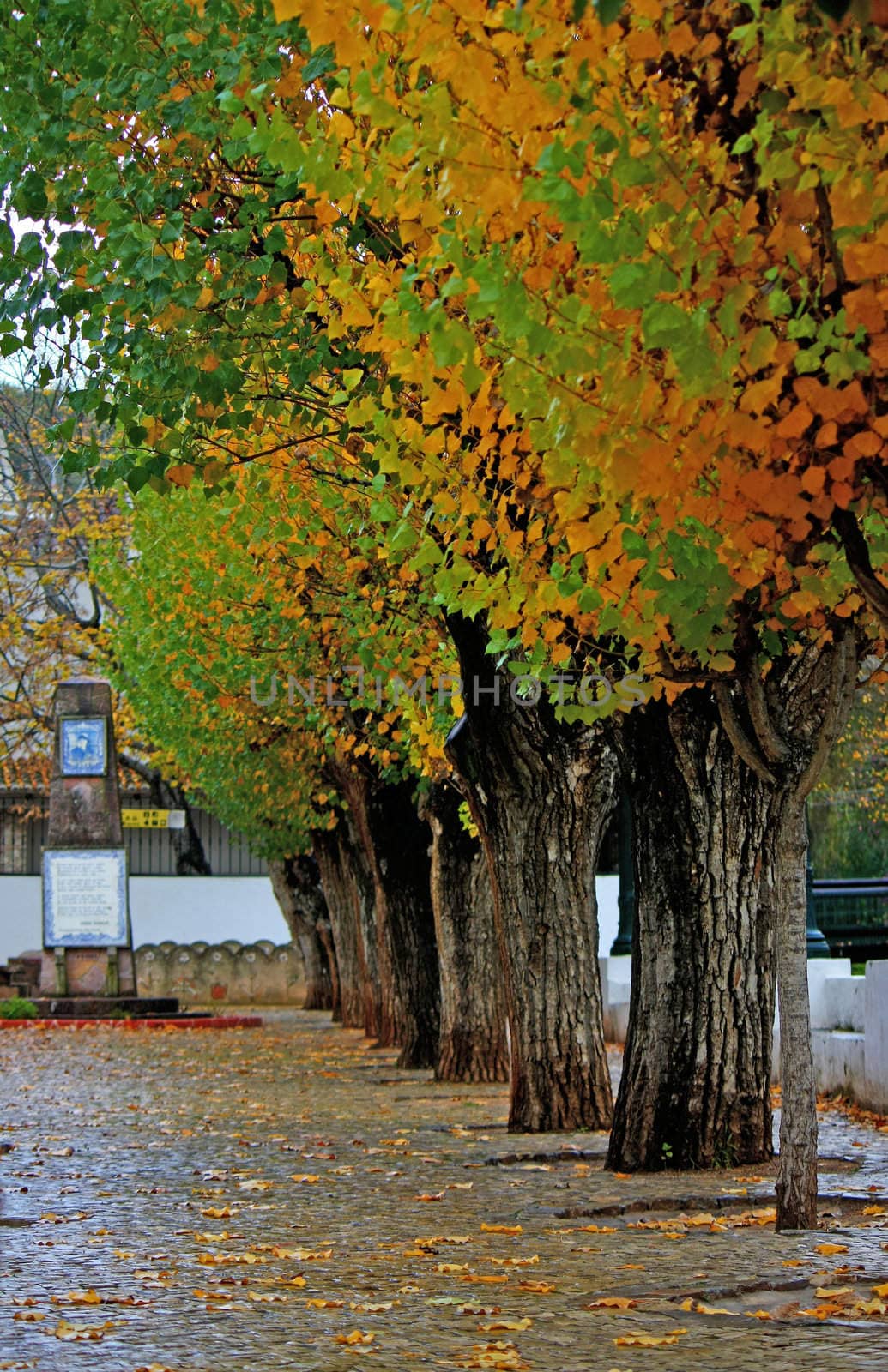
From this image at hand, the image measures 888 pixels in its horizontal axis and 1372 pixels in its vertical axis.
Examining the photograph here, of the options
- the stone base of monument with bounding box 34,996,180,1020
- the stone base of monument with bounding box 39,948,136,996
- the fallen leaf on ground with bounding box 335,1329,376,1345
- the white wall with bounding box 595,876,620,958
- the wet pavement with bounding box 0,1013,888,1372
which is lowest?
the wet pavement with bounding box 0,1013,888,1372

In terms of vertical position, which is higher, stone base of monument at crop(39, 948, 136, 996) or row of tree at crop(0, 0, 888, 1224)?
row of tree at crop(0, 0, 888, 1224)

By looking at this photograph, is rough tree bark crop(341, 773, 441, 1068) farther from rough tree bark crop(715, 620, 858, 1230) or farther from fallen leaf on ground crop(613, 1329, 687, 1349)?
fallen leaf on ground crop(613, 1329, 687, 1349)

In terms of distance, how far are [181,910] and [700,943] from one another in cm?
3600

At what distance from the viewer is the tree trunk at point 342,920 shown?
31.6m

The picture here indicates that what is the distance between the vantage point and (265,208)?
33.0 feet

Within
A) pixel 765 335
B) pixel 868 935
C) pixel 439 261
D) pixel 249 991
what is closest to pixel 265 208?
pixel 439 261

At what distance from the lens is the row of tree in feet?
19.8

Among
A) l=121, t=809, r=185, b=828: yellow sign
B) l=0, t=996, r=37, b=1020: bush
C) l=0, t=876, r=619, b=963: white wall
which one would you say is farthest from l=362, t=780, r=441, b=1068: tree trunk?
l=0, t=876, r=619, b=963: white wall

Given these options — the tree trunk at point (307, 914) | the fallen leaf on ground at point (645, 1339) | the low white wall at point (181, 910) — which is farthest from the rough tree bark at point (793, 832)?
the low white wall at point (181, 910)

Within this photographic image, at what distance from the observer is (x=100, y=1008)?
32719 mm

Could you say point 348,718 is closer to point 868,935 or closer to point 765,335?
point 868,935

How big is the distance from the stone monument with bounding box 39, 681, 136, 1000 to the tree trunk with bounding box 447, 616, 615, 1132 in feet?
65.1

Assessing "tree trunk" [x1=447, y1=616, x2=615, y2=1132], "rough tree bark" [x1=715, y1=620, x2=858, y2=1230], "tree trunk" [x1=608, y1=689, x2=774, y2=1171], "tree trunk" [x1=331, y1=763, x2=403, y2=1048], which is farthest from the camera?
"tree trunk" [x1=331, y1=763, x2=403, y2=1048]

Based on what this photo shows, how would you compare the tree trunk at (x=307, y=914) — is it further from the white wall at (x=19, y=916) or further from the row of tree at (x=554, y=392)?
the row of tree at (x=554, y=392)
